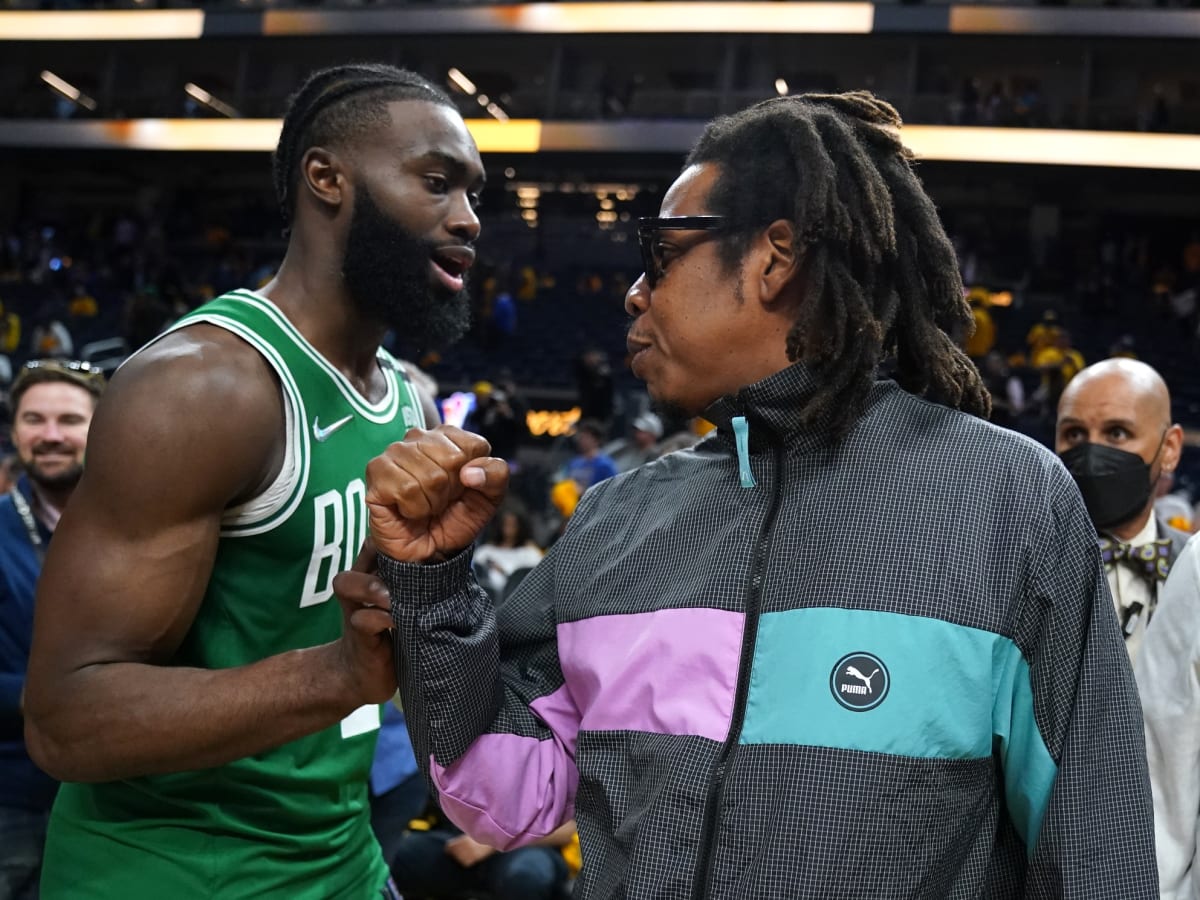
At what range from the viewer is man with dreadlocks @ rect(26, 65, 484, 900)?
6.05ft

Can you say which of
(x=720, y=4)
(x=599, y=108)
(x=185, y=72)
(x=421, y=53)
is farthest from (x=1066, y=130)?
(x=185, y=72)

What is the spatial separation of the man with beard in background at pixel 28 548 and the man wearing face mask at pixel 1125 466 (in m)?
2.43

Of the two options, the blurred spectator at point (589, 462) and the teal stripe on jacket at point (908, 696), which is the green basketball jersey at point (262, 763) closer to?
the teal stripe on jacket at point (908, 696)

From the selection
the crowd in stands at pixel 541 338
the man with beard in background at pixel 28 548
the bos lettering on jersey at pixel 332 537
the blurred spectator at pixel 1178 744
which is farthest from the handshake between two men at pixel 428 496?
the crowd in stands at pixel 541 338

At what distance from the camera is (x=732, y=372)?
1.66 meters

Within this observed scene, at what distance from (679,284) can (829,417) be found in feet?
0.85

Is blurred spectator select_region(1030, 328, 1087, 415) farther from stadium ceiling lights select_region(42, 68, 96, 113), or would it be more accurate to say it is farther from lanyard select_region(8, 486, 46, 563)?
stadium ceiling lights select_region(42, 68, 96, 113)

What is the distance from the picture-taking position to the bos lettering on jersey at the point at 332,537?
208 cm

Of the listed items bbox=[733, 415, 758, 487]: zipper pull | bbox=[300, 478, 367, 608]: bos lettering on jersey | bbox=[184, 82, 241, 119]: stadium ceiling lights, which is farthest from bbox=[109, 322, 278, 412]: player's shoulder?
bbox=[184, 82, 241, 119]: stadium ceiling lights

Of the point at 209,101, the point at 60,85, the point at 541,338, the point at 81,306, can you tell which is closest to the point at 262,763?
the point at 541,338

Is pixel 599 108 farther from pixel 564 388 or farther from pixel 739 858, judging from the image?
pixel 739 858

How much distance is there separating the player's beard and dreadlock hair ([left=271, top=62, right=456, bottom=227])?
0.14m

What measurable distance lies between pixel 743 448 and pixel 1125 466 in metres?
1.69

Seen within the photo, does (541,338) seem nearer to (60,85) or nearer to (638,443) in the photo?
(638,443)
